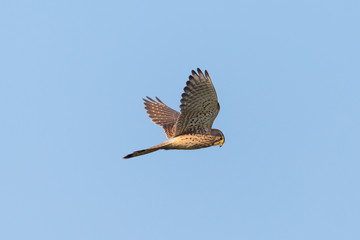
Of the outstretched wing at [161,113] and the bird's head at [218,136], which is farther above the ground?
the outstretched wing at [161,113]

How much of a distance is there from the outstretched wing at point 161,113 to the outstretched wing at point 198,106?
164 centimetres

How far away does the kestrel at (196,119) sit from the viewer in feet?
30.7

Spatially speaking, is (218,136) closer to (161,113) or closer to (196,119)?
(196,119)

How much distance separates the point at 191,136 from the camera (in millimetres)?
10320

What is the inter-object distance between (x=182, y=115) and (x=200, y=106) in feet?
1.32

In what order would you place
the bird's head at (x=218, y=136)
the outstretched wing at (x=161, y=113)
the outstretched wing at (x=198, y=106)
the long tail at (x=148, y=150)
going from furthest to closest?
the outstretched wing at (x=161, y=113), the bird's head at (x=218, y=136), the long tail at (x=148, y=150), the outstretched wing at (x=198, y=106)

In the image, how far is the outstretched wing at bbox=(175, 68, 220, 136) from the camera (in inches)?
367

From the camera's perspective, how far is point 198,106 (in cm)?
976

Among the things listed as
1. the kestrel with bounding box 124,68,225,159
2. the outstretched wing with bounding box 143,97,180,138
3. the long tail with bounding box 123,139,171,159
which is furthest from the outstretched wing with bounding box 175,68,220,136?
the outstretched wing with bounding box 143,97,180,138

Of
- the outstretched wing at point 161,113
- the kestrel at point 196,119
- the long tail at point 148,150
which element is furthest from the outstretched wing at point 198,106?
the outstretched wing at point 161,113

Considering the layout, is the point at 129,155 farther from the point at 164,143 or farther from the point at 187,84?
the point at 187,84

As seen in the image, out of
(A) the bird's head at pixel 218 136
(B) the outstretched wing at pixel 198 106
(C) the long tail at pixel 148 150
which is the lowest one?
(C) the long tail at pixel 148 150

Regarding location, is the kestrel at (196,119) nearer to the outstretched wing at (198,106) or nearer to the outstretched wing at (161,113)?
the outstretched wing at (198,106)

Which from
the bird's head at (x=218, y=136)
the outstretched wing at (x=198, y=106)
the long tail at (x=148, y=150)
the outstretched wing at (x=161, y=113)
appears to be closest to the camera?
the outstretched wing at (x=198, y=106)
